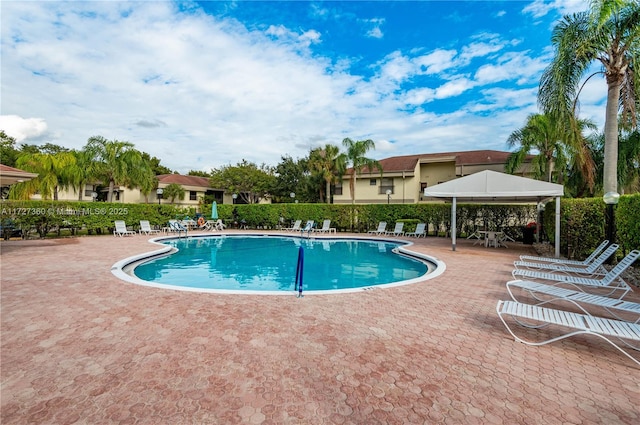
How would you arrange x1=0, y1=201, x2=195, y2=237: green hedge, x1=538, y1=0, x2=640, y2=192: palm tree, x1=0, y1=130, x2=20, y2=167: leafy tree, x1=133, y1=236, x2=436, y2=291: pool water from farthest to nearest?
x1=0, y1=130, x2=20, y2=167: leafy tree → x1=0, y1=201, x2=195, y2=237: green hedge → x1=538, y1=0, x2=640, y2=192: palm tree → x1=133, y1=236, x2=436, y2=291: pool water

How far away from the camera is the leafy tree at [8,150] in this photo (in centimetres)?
3908

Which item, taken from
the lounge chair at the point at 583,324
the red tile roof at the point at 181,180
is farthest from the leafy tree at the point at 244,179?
the lounge chair at the point at 583,324

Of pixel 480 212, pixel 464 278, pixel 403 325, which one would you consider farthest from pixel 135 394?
pixel 480 212

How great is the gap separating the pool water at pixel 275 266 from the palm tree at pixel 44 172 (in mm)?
15908

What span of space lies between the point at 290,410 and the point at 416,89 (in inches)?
906

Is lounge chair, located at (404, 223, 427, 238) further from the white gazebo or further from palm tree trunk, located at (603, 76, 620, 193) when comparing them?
palm tree trunk, located at (603, 76, 620, 193)

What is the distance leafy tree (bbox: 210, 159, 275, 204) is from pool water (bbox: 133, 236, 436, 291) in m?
21.7

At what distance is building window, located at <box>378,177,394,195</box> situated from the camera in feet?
103

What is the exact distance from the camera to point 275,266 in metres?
12.2

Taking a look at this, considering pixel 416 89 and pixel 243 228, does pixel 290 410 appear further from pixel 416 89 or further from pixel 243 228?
pixel 243 228

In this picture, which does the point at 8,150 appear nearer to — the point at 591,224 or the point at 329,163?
the point at 329,163

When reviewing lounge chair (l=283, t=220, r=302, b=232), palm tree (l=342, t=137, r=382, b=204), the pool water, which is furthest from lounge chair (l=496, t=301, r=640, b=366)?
palm tree (l=342, t=137, r=382, b=204)

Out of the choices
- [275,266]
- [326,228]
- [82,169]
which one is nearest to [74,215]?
[82,169]

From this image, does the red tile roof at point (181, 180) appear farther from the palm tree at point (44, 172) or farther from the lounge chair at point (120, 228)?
the lounge chair at point (120, 228)
